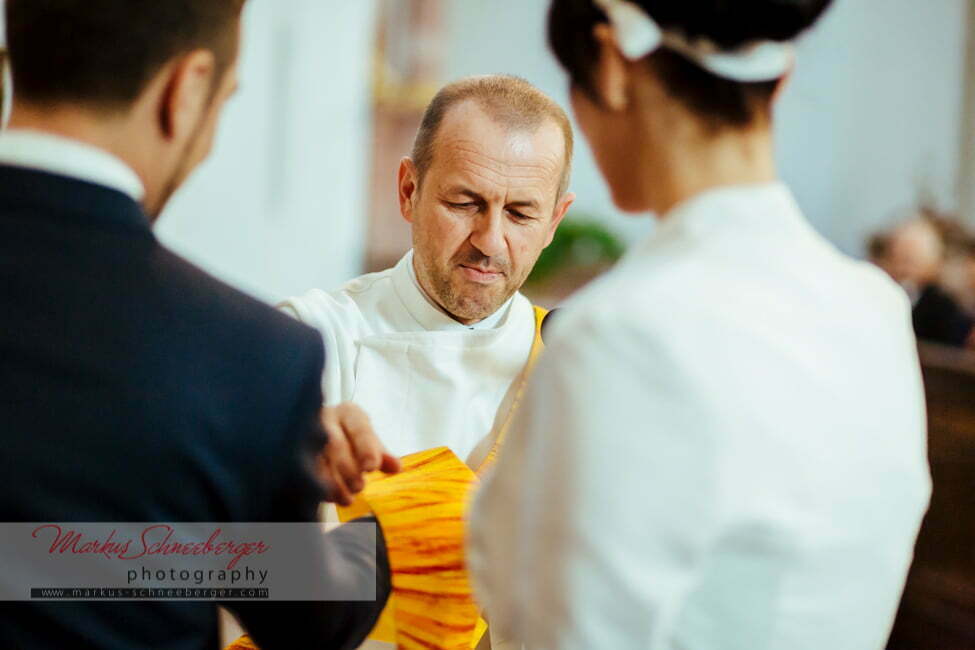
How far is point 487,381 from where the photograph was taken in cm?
192

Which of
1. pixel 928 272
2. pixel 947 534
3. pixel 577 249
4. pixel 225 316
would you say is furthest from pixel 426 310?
pixel 577 249

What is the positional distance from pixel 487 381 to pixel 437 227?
281 millimetres

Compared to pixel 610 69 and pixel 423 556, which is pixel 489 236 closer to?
pixel 423 556

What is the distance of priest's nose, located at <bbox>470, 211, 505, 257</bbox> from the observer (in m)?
1.88

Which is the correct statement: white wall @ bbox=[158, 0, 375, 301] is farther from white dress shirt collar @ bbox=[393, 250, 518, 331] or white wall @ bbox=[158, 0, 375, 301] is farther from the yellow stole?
the yellow stole

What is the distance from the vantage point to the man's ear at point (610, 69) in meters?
1.15

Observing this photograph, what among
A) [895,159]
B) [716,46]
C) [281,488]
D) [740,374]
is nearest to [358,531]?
[281,488]

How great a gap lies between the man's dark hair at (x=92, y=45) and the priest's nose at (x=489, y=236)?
2.77 feet

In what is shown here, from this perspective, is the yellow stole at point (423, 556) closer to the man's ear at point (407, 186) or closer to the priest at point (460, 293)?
the priest at point (460, 293)

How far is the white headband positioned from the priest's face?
76cm

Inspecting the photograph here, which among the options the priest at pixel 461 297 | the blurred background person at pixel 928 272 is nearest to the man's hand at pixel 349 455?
the priest at pixel 461 297

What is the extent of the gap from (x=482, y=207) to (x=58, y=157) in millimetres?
916

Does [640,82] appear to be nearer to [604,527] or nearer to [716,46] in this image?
[716,46]

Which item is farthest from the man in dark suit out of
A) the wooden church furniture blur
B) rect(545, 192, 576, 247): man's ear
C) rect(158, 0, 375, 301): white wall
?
rect(158, 0, 375, 301): white wall
